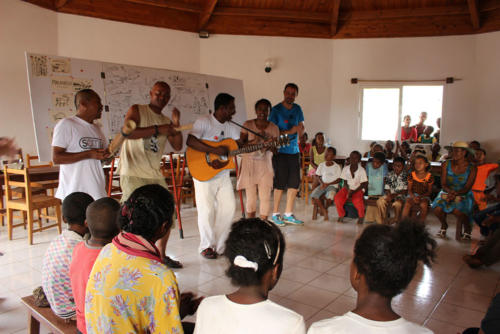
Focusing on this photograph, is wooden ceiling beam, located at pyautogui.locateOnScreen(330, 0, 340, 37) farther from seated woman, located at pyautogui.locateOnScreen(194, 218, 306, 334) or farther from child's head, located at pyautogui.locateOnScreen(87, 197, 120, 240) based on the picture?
seated woman, located at pyautogui.locateOnScreen(194, 218, 306, 334)

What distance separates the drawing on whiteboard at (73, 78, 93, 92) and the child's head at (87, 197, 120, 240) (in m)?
3.22

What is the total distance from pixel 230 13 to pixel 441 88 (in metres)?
4.64

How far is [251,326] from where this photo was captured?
3.70ft

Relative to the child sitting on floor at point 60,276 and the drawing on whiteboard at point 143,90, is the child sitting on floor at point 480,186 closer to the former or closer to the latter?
the drawing on whiteboard at point 143,90

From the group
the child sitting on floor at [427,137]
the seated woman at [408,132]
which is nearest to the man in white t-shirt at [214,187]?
the seated woman at [408,132]

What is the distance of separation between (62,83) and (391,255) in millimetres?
4130

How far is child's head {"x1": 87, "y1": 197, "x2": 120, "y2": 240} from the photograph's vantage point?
1.58 m

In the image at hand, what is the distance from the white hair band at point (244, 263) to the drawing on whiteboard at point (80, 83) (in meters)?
3.86

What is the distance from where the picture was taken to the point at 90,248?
1.56 metres

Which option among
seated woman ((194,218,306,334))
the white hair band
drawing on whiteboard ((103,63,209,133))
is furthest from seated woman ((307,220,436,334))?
drawing on whiteboard ((103,63,209,133))

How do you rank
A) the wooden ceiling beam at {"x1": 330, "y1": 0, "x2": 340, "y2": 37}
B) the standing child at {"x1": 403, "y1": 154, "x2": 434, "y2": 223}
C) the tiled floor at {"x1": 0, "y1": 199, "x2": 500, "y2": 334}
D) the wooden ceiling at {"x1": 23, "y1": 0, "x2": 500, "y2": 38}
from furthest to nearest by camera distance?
the wooden ceiling beam at {"x1": 330, "y1": 0, "x2": 340, "y2": 37}
the wooden ceiling at {"x1": 23, "y1": 0, "x2": 500, "y2": 38}
the standing child at {"x1": 403, "y1": 154, "x2": 434, "y2": 223}
the tiled floor at {"x1": 0, "y1": 199, "x2": 500, "y2": 334}

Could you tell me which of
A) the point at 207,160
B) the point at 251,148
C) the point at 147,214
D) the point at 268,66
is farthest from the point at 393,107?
the point at 147,214

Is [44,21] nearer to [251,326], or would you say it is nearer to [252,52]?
[252,52]

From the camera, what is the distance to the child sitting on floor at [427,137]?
7.90 metres
